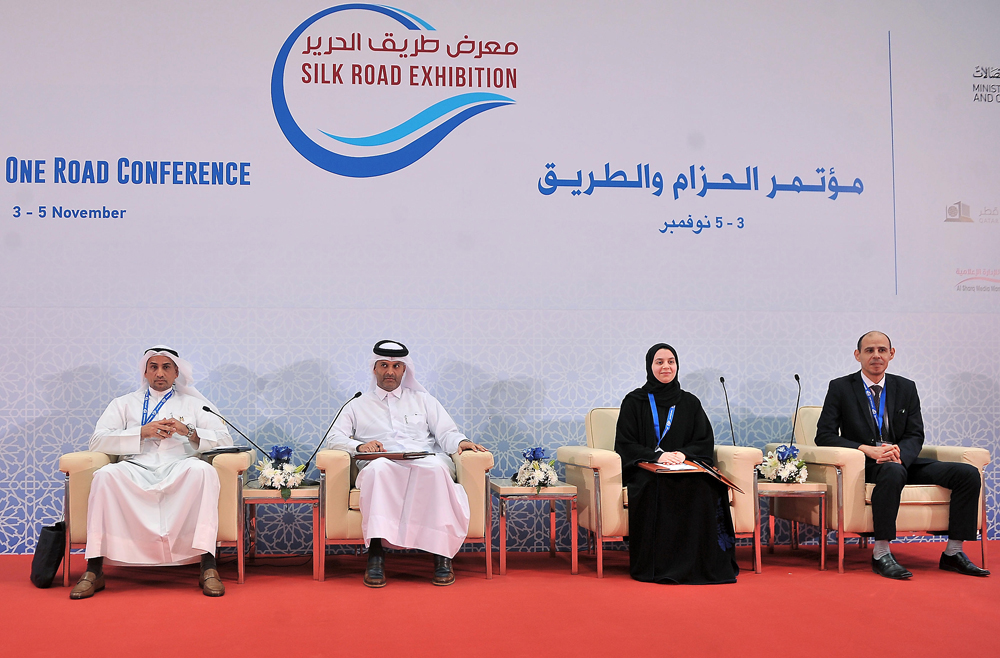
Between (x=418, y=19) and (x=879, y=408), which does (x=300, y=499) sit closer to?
(x=418, y=19)

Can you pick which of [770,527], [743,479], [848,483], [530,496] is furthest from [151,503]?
[848,483]

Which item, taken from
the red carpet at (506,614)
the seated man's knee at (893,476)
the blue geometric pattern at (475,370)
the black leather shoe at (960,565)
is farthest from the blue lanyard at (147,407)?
the black leather shoe at (960,565)

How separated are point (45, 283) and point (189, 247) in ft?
2.89

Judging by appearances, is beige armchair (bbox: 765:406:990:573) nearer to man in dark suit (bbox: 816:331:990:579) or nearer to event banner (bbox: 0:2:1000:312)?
man in dark suit (bbox: 816:331:990:579)

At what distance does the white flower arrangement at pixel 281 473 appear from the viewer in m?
4.38

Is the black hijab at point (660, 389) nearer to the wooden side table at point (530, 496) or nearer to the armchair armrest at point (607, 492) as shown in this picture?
the armchair armrest at point (607, 492)

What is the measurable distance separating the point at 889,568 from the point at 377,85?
4.17m

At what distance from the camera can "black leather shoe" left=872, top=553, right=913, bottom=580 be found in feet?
14.0

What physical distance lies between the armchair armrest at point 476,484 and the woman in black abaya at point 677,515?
79 centimetres

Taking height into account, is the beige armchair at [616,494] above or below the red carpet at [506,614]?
above

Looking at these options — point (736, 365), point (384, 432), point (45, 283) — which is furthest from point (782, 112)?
point (45, 283)

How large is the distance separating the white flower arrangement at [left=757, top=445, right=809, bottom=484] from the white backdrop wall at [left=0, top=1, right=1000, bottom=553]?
62cm

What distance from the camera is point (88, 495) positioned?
416 centimetres

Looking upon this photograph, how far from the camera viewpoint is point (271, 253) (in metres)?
5.13
